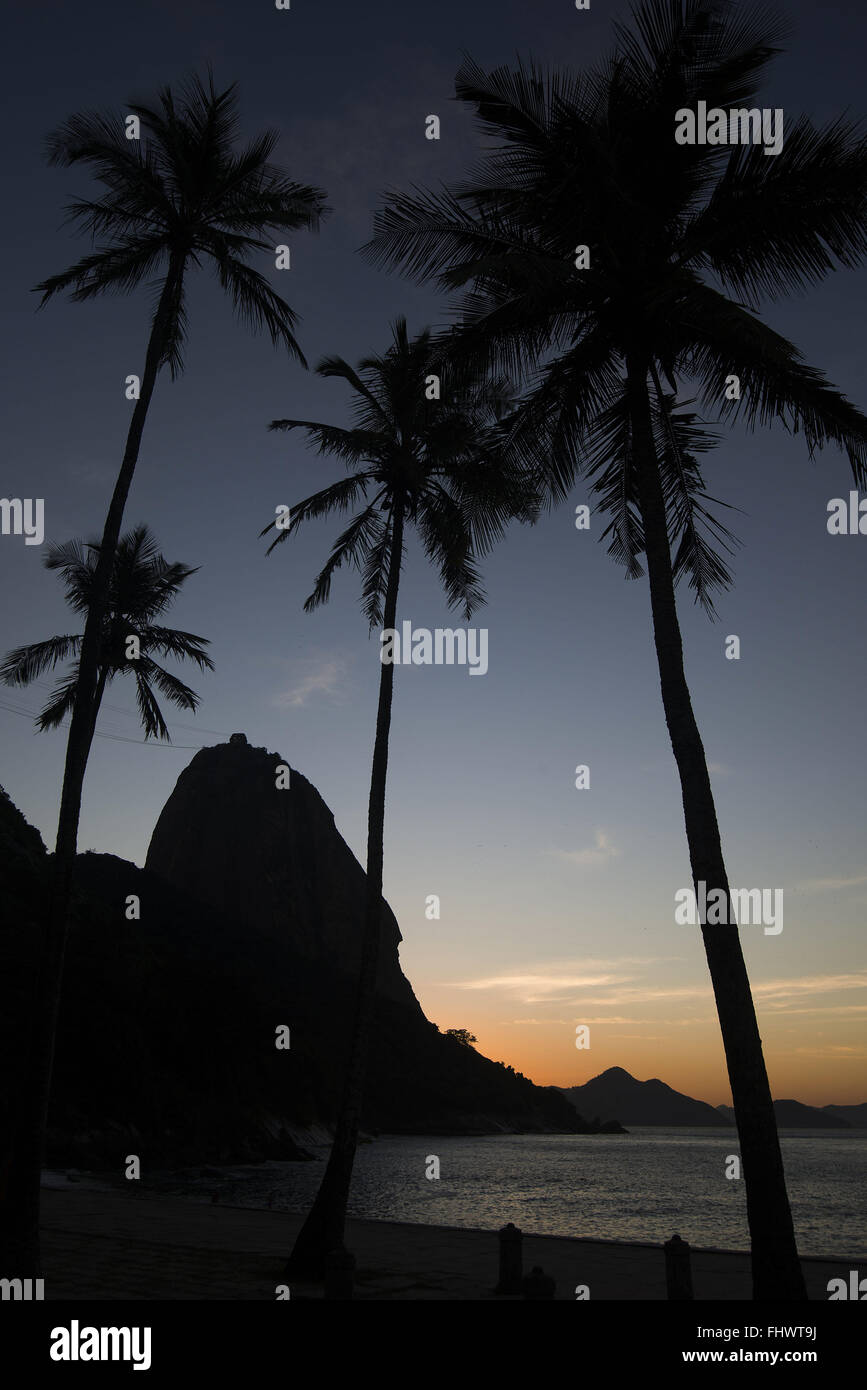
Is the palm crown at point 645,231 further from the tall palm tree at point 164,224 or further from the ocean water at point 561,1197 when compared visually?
the ocean water at point 561,1197

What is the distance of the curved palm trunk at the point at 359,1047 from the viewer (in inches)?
489

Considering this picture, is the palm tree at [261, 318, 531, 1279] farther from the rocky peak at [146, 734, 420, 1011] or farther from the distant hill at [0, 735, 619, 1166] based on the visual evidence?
the rocky peak at [146, 734, 420, 1011]

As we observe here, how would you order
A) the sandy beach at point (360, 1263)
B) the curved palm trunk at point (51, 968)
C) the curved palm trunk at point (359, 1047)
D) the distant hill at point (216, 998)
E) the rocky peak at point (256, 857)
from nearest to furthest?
the curved palm trunk at point (51, 968) → the sandy beach at point (360, 1263) → the curved palm trunk at point (359, 1047) → the distant hill at point (216, 998) → the rocky peak at point (256, 857)

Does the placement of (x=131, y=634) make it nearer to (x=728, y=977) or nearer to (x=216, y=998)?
(x=728, y=977)

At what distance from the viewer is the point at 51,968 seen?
10.8 meters

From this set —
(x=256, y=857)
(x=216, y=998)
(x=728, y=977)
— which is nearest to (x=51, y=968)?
(x=728, y=977)

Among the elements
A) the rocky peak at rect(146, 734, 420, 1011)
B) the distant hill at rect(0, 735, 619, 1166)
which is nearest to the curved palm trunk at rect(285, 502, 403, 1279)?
the distant hill at rect(0, 735, 619, 1166)

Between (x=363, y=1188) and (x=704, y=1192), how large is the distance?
2960 cm

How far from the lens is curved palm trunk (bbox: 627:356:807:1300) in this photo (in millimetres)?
7746

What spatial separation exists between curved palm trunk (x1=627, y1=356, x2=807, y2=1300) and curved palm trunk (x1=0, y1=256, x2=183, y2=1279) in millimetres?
7197

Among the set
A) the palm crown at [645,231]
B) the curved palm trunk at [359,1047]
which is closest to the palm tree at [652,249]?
the palm crown at [645,231]

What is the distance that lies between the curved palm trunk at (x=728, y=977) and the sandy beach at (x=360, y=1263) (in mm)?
3713

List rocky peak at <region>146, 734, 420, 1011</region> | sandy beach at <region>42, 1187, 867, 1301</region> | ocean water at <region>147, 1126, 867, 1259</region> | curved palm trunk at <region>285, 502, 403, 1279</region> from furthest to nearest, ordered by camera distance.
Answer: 1. rocky peak at <region>146, 734, 420, 1011</region>
2. ocean water at <region>147, 1126, 867, 1259</region>
3. curved palm trunk at <region>285, 502, 403, 1279</region>
4. sandy beach at <region>42, 1187, 867, 1301</region>

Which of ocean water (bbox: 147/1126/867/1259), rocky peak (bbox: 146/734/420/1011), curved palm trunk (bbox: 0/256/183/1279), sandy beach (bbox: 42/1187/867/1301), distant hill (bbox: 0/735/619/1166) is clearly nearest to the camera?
curved palm trunk (bbox: 0/256/183/1279)
